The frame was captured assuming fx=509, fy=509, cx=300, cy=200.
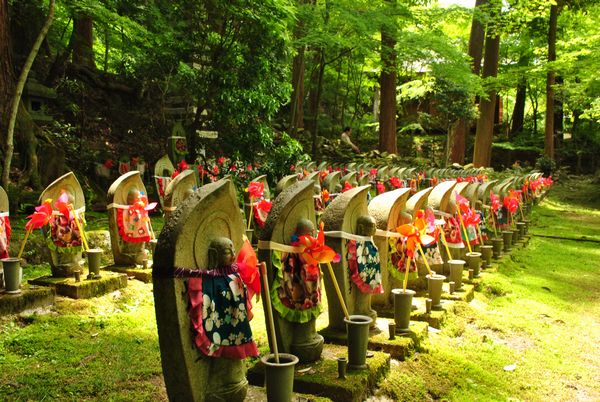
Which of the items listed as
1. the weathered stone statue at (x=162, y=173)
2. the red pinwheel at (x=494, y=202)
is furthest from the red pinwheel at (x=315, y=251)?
the weathered stone statue at (x=162, y=173)

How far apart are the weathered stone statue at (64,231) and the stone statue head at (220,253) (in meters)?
3.06

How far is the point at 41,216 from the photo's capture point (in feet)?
16.0

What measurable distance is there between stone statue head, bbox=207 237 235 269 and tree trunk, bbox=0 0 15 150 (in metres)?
6.47

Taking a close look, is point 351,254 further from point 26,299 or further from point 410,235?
point 26,299

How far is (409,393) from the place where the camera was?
12.1ft

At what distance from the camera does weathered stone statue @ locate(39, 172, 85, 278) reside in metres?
5.25

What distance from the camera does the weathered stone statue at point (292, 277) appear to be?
3391 millimetres

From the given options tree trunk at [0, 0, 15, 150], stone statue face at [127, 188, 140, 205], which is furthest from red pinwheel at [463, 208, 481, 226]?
tree trunk at [0, 0, 15, 150]

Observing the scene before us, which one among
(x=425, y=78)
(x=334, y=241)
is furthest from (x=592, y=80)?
(x=334, y=241)

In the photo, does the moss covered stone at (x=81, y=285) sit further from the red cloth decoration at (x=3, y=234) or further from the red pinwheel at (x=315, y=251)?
the red pinwheel at (x=315, y=251)

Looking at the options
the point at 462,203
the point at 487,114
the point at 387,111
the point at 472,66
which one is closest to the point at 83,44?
the point at 387,111

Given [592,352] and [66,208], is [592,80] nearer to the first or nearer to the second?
[592,352]

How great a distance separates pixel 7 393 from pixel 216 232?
1.84 meters

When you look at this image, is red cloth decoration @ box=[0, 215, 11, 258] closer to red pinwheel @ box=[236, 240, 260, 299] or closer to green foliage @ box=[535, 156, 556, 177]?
red pinwheel @ box=[236, 240, 260, 299]
